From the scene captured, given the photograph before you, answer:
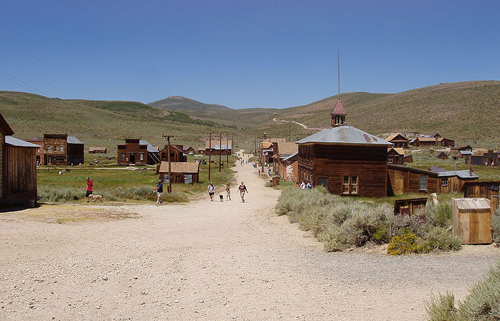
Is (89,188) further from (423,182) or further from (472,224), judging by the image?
(423,182)

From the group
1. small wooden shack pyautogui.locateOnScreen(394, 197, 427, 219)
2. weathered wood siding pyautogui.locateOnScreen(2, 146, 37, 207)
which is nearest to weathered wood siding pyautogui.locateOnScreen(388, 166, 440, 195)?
small wooden shack pyautogui.locateOnScreen(394, 197, 427, 219)

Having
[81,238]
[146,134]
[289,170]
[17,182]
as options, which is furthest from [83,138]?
[81,238]

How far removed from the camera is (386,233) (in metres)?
12.1

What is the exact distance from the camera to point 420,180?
114 ft

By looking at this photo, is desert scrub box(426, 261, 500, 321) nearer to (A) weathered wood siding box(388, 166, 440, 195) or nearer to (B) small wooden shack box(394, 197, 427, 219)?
(B) small wooden shack box(394, 197, 427, 219)

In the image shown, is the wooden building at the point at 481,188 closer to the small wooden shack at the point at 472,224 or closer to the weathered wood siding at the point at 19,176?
the small wooden shack at the point at 472,224

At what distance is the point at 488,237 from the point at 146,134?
131004 mm

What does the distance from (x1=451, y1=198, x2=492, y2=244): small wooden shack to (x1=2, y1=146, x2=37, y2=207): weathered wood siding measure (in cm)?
1836

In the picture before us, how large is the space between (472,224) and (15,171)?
63.1ft

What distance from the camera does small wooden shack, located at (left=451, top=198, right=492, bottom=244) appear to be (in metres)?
11.5

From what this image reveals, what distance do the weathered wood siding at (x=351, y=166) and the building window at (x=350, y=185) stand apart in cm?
23

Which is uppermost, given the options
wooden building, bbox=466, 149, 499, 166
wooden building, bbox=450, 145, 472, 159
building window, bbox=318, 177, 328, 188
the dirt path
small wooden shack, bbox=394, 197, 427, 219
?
wooden building, bbox=450, 145, 472, 159

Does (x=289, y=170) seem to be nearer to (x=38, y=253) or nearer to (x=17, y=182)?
(x=17, y=182)

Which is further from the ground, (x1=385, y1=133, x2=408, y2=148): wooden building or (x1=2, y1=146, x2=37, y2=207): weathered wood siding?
(x1=385, y1=133, x2=408, y2=148): wooden building
